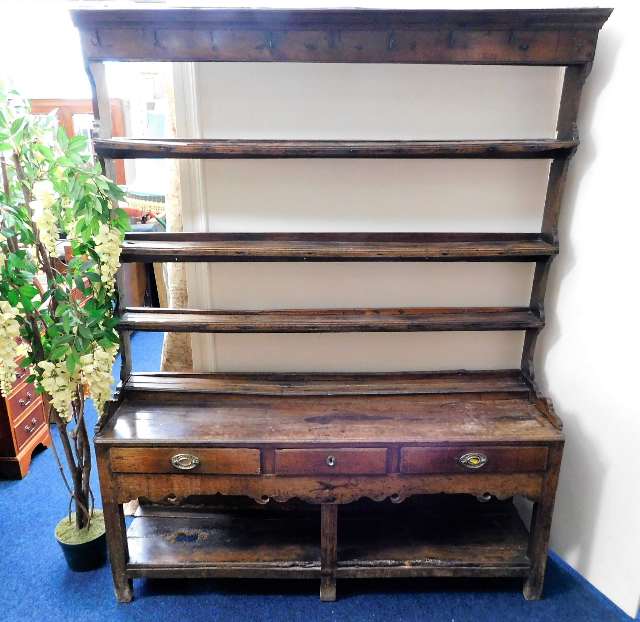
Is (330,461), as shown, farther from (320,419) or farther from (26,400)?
(26,400)

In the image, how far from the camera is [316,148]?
68.7 inches

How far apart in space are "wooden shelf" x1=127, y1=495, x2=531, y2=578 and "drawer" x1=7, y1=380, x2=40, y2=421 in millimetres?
862

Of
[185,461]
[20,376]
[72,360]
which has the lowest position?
[20,376]

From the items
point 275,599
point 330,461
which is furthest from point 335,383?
point 275,599

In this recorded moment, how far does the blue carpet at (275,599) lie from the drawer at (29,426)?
587mm

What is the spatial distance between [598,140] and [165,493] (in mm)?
1877

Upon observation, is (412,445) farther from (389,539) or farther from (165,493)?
(165,493)

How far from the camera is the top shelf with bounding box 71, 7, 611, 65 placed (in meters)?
Answer: 1.63

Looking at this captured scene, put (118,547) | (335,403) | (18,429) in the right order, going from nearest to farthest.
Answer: (118,547)
(335,403)
(18,429)

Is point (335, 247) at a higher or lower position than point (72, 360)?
higher

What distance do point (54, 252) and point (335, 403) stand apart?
1.08 metres

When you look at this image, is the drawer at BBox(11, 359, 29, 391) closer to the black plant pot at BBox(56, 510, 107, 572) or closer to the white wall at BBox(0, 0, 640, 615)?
the black plant pot at BBox(56, 510, 107, 572)

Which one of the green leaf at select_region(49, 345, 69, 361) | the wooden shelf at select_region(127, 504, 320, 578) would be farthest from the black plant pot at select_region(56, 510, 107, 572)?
the green leaf at select_region(49, 345, 69, 361)

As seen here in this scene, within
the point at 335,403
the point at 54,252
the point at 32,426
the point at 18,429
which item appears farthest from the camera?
the point at 32,426
